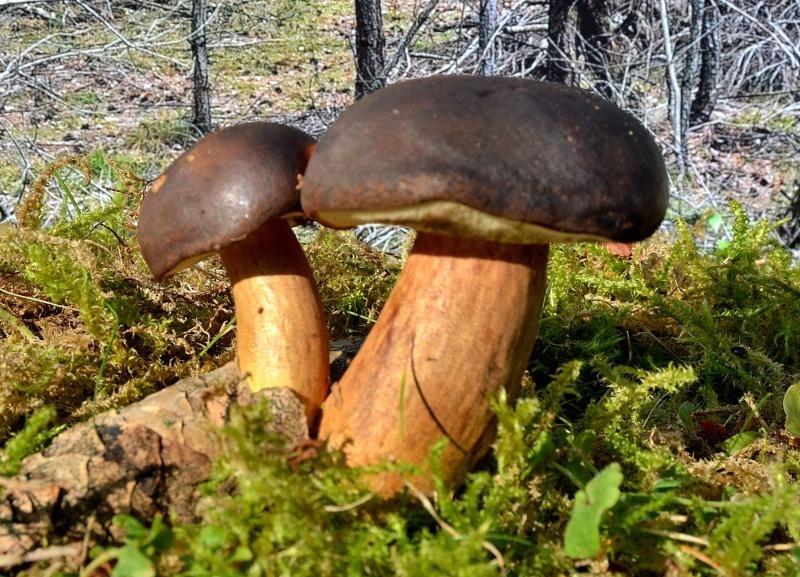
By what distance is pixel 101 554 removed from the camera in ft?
3.83

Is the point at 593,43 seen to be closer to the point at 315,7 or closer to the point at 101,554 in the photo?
the point at 315,7

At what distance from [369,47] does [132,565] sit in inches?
220

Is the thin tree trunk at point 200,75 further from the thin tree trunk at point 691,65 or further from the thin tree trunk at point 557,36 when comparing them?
the thin tree trunk at point 691,65

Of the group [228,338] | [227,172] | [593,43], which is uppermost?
[593,43]

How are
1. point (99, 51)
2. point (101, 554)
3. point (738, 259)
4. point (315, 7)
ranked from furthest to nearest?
point (315, 7) < point (99, 51) < point (738, 259) < point (101, 554)

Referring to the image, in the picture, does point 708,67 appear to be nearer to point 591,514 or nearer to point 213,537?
point 591,514

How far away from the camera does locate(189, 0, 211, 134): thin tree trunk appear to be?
6.30 metres

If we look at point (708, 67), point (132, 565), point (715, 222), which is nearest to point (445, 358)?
point (132, 565)

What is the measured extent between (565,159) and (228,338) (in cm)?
150

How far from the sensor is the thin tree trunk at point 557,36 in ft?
20.7

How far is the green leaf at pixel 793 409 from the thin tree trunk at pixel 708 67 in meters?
5.50

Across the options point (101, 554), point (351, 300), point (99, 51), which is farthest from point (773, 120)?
point (101, 554)

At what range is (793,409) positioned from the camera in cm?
185

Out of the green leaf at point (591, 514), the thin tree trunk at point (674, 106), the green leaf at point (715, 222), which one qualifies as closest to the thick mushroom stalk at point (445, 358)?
the green leaf at point (591, 514)
